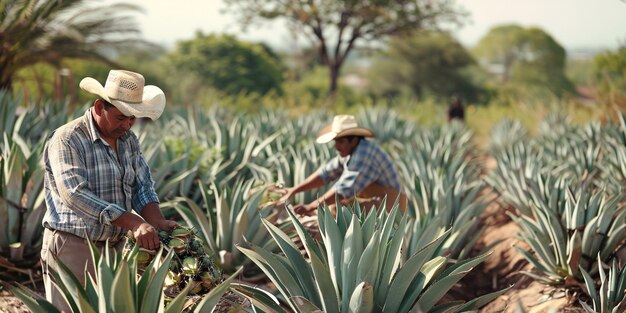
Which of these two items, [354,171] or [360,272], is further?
[354,171]

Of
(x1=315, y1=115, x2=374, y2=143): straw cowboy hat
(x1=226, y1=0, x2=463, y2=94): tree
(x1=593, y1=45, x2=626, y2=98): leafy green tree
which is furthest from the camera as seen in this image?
(x1=226, y1=0, x2=463, y2=94): tree

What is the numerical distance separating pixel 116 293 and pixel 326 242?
102 centimetres

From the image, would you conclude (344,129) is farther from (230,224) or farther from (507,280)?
(507,280)

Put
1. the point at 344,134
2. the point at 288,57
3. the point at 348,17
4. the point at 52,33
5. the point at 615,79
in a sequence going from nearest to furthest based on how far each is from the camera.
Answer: the point at 344,134 → the point at 52,33 → the point at 615,79 → the point at 348,17 → the point at 288,57

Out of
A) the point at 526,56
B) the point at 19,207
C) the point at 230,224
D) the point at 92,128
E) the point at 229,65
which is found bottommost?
the point at 526,56

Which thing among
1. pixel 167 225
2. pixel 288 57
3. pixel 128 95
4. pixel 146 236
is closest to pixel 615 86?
pixel 167 225

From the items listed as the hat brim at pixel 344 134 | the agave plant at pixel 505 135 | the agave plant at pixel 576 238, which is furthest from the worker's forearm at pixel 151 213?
the agave plant at pixel 505 135

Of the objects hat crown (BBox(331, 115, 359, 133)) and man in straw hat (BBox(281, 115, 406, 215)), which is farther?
hat crown (BBox(331, 115, 359, 133))

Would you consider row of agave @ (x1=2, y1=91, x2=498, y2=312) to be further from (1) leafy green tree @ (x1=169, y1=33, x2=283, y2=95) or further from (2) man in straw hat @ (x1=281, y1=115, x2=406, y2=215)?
(1) leafy green tree @ (x1=169, y1=33, x2=283, y2=95)

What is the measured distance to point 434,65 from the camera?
57.0 metres

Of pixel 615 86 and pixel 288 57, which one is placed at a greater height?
pixel 615 86

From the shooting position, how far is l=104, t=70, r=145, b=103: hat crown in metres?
3.19

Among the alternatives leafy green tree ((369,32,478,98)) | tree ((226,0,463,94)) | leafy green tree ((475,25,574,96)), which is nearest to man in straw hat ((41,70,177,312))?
tree ((226,0,463,94))

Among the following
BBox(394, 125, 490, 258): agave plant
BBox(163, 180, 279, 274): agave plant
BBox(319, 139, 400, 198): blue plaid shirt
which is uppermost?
BBox(319, 139, 400, 198): blue plaid shirt
